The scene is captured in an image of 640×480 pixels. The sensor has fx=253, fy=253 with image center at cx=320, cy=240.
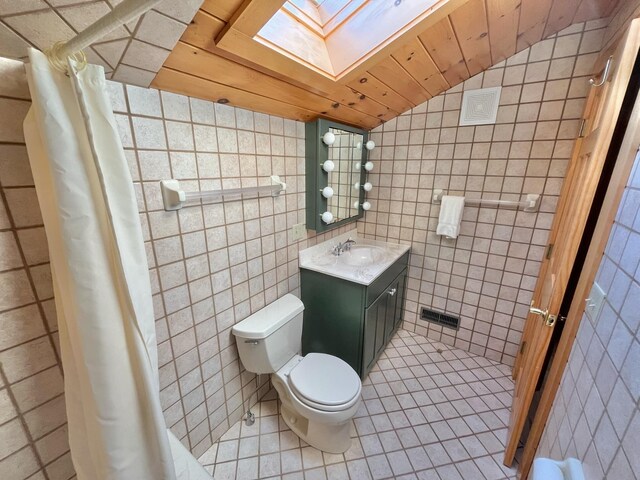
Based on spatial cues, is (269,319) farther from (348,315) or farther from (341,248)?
(341,248)

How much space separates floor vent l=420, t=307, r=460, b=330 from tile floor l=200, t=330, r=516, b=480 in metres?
0.32

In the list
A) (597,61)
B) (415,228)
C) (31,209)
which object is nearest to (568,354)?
(415,228)

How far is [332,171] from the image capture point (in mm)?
1667

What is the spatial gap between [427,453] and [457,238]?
137 centimetres

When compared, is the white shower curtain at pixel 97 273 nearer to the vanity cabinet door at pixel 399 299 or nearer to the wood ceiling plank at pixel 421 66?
the wood ceiling plank at pixel 421 66

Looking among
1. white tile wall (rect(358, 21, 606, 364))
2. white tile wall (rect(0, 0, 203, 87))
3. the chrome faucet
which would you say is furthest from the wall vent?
white tile wall (rect(0, 0, 203, 87))

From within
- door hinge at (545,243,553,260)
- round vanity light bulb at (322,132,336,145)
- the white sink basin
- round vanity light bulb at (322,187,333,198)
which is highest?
round vanity light bulb at (322,132,336,145)

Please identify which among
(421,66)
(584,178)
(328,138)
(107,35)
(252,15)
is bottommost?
(584,178)

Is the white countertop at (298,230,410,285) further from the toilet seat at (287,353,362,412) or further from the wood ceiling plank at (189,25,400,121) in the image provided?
the wood ceiling plank at (189,25,400,121)

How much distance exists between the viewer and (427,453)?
1365mm

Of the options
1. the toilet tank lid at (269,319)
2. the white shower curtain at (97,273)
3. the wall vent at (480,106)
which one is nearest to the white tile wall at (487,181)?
the wall vent at (480,106)

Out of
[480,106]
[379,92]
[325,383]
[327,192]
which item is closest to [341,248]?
[327,192]

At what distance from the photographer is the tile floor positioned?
1.29m

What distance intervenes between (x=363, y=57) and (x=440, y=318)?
1.98 metres
